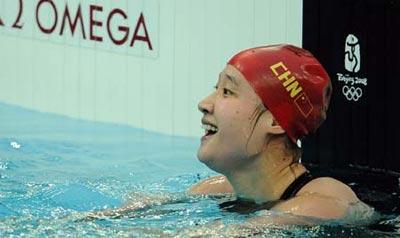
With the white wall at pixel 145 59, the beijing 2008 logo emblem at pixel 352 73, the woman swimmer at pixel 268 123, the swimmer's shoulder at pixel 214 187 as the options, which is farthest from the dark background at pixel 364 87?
the woman swimmer at pixel 268 123

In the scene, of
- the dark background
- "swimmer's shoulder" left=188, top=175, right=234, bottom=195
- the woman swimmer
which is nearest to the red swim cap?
the woman swimmer

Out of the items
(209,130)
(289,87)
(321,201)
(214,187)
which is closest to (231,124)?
(209,130)

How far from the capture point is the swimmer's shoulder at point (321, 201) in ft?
10.6

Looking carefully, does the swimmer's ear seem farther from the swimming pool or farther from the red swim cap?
the swimming pool

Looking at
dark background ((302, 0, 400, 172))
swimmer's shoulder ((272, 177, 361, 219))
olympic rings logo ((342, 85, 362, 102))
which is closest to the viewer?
swimmer's shoulder ((272, 177, 361, 219))

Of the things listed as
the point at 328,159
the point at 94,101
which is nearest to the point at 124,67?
the point at 94,101

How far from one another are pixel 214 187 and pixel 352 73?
162 centimetres

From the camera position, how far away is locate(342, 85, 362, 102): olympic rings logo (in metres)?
5.17

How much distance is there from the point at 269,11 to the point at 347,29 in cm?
48

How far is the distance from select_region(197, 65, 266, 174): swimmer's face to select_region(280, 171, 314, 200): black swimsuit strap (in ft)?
0.48

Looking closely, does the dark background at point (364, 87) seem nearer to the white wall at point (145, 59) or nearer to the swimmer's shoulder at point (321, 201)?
the white wall at point (145, 59)

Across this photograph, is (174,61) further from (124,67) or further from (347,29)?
(347,29)

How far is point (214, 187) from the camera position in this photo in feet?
12.4

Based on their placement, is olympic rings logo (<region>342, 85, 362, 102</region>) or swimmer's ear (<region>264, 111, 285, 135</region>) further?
olympic rings logo (<region>342, 85, 362, 102</region>)
